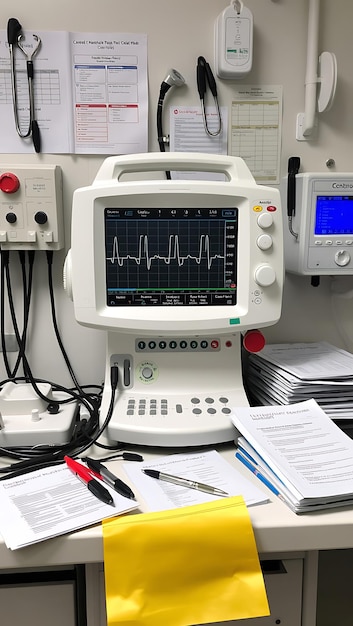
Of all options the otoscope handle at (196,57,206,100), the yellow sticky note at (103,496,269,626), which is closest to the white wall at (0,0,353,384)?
the otoscope handle at (196,57,206,100)

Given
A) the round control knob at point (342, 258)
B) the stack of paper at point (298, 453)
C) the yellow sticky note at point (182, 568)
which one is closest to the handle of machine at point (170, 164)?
the round control knob at point (342, 258)

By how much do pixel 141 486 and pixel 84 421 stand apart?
277 millimetres

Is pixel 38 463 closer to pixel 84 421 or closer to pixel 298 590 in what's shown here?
pixel 84 421

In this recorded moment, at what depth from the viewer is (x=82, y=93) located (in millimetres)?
1209

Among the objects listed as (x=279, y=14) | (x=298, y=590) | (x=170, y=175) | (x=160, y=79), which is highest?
(x=279, y=14)

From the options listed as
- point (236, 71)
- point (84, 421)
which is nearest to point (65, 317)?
point (84, 421)

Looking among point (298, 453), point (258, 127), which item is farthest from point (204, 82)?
point (298, 453)

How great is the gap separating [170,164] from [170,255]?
18 cm

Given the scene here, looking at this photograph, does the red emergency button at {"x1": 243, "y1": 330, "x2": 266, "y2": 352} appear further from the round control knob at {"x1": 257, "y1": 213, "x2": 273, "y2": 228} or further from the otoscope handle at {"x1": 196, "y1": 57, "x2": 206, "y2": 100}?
the otoscope handle at {"x1": 196, "y1": 57, "x2": 206, "y2": 100}

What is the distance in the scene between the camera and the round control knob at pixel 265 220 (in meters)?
0.98

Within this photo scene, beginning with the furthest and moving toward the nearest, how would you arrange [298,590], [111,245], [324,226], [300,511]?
[324,226], [111,245], [298,590], [300,511]

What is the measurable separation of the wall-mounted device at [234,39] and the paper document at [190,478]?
2.87ft

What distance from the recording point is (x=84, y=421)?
104 cm

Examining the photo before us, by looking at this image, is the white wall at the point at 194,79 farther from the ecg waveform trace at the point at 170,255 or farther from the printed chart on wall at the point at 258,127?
the ecg waveform trace at the point at 170,255
